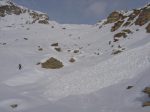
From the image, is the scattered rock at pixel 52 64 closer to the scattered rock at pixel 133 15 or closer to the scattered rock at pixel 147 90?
the scattered rock at pixel 147 90

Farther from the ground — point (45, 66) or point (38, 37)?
point (38, 37)

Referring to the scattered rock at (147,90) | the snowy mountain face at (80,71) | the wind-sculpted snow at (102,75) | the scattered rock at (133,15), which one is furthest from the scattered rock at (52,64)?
the scattered rock at (133,15)

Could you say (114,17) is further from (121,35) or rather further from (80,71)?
(80,71)

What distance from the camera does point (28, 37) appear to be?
66.1 meters

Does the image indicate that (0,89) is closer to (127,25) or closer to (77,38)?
(127,25)

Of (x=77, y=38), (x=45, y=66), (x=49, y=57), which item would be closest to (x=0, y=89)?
(x=45, y=66)

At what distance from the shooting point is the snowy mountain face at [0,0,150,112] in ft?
80.1

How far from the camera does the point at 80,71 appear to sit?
120 feet

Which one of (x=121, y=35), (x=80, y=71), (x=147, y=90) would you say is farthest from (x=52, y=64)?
(x=147, y=90)

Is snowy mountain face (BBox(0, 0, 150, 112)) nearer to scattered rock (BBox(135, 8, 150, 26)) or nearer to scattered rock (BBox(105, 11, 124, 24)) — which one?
scattered rock (BBox(135, 8, 150, 26))

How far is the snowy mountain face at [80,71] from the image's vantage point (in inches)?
961

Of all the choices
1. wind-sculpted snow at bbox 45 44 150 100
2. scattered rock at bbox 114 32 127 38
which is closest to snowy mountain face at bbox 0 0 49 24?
scattered rock at bbox 114 32 127 38

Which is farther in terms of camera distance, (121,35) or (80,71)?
(121,35)

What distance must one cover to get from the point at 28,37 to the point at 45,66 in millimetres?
25173
